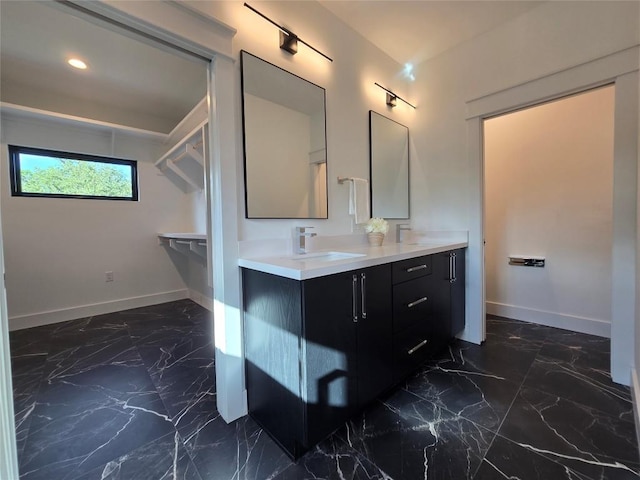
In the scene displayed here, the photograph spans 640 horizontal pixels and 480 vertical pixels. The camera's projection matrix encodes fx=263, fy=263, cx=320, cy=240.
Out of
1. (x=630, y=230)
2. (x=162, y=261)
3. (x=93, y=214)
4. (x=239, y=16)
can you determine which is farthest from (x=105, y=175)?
(x=630, y=230)

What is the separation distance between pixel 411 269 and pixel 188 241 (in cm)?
236

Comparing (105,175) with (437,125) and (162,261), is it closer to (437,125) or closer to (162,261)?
(162,261)

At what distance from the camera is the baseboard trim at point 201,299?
3.34 m

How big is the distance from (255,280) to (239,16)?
1.49 meters

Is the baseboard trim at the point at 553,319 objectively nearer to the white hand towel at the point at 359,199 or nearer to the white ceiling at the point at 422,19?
the white hand towel at the point at 359,199

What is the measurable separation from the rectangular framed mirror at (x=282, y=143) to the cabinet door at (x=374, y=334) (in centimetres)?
70

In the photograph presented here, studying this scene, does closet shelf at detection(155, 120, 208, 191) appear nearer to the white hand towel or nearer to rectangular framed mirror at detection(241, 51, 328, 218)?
rectangular framed mirror at detection(241, 51, 328, 218)

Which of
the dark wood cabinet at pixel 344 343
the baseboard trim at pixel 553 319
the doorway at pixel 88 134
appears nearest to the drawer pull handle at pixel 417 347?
the dark wood cabinet at pixel 344 343

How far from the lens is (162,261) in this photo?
3.69 meters

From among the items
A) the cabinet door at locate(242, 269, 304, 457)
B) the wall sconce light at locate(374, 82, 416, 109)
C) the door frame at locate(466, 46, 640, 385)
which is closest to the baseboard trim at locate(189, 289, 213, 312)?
the cabinet door at locate(242, 269, 304, 457)

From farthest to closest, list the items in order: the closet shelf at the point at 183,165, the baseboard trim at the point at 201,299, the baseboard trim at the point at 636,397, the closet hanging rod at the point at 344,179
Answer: the baseboard trim at the point at 201,299
the closet shelf at the point at 183,165
the closet hanging rod at the point at 344,179
the baseboard trim at the point at 636,397

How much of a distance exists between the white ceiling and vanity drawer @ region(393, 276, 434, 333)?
6.58 ft

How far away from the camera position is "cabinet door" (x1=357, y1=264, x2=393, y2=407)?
140 cm

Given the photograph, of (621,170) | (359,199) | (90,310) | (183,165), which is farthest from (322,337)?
(90,310)
